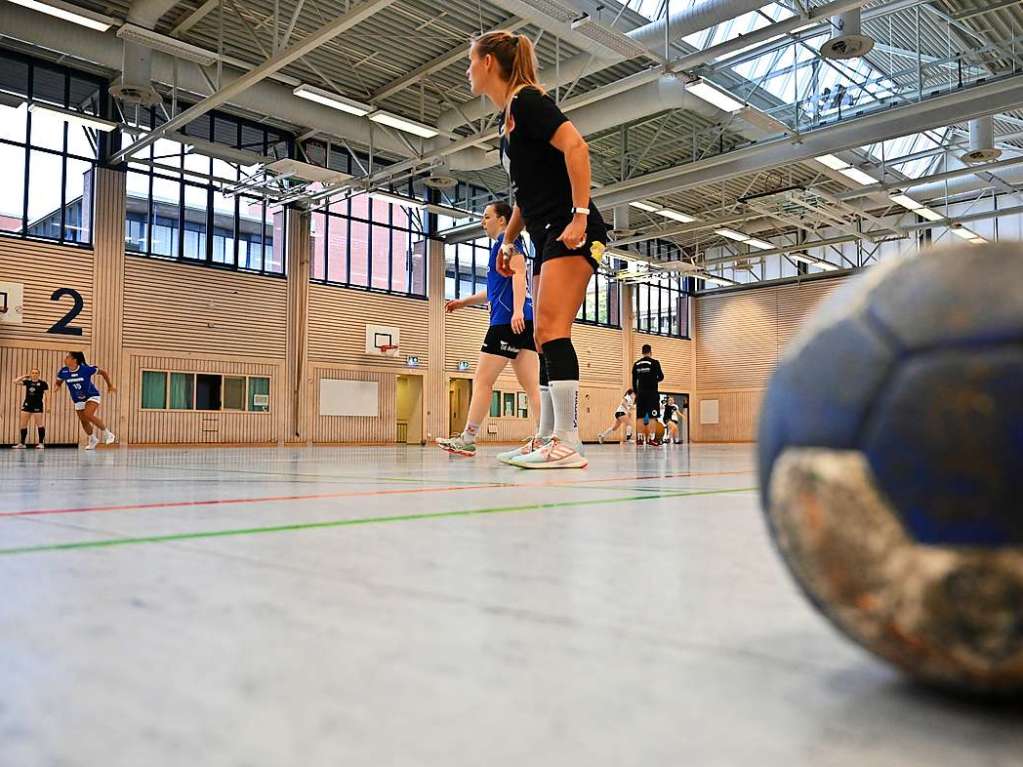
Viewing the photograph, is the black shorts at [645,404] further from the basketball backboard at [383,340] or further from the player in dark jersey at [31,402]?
the player in dark jersey at [31,402]

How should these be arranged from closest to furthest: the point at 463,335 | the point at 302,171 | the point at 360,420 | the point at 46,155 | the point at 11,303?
the point at 302,171, the point at 11,303, the point at 46,155, the point at 360,420, the point at 463,335

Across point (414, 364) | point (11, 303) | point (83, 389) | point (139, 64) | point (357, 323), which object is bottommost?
point (83, 389)

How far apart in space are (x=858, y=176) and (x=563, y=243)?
1731 cm

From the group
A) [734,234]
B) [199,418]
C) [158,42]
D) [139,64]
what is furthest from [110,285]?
[734,234]

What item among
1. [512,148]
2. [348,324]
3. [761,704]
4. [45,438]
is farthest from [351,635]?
[348,324]

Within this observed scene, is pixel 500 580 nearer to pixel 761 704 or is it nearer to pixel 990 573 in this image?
pixel 761 704

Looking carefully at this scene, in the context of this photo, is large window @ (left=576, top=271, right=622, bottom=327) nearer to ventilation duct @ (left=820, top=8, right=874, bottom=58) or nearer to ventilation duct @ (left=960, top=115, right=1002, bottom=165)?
ventilation duct @ (left=960, top=115, right=1002, bottom=165)

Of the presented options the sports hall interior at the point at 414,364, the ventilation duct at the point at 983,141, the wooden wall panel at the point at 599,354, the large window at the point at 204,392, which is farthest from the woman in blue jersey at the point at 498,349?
the wooden wall panel at the point at 599,354

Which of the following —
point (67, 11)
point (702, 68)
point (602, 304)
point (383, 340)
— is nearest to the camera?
point (67, 11)

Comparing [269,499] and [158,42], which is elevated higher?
[158,42]

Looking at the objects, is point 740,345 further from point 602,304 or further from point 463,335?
point 463,335

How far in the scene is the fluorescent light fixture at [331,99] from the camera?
14148 millimetres

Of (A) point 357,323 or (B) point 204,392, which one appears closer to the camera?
(B) point 204,392

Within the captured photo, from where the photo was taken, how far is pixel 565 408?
4.50m
